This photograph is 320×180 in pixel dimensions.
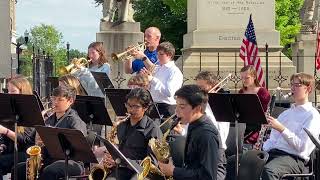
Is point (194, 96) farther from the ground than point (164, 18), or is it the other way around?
point (164, 18)

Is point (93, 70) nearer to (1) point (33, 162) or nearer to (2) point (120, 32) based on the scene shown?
(1) point (33, 162)

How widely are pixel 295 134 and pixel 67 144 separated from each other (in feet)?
8.46

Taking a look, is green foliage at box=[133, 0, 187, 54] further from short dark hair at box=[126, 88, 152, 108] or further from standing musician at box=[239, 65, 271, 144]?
short dark hair at box=[126, 88, 152, 108]

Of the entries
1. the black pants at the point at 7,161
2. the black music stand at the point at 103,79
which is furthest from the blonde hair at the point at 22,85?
the black music stand at the point at 103,79

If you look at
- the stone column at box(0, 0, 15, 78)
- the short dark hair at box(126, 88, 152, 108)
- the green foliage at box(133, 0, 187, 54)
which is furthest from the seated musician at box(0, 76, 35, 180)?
the green foliage at box(133, 0, 187, 54)

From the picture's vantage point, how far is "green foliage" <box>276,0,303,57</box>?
43.6 m

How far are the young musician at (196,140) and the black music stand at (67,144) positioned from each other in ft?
3.43

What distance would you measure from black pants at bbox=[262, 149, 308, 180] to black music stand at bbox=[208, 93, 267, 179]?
0.35 meters

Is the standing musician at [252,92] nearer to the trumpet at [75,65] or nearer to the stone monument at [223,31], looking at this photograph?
the trumpet at [75,65]

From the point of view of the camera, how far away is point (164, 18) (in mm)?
48125

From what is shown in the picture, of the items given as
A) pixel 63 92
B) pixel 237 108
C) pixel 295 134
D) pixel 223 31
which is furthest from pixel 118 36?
pixel 295 134

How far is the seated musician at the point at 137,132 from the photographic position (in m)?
7.27

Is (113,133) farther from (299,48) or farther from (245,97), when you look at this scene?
(299,48)

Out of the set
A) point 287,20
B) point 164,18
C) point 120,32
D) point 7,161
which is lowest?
point 7,161
